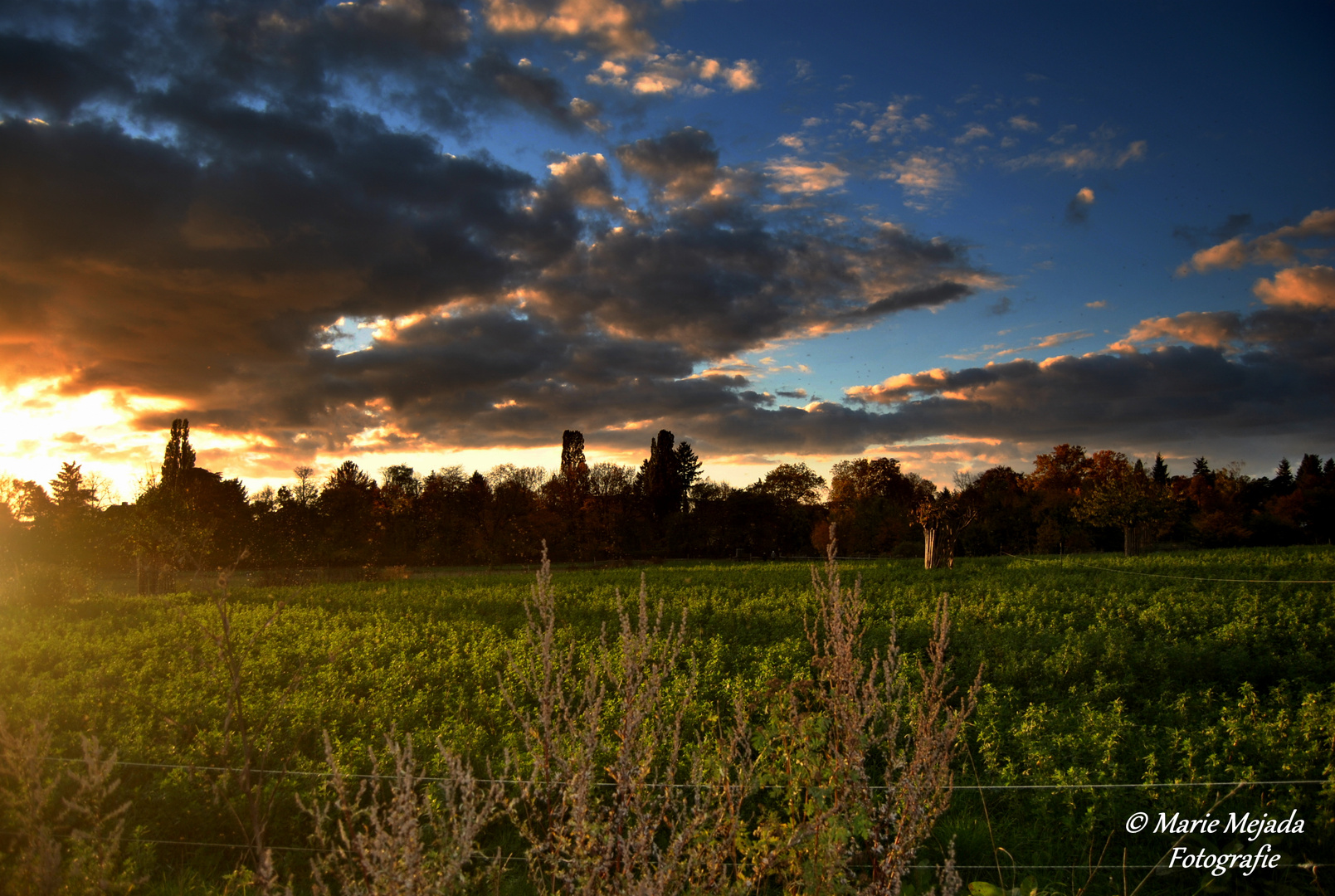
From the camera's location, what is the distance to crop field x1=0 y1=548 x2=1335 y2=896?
6172 mm

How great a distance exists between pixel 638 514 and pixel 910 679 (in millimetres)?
38750

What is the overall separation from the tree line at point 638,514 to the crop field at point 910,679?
716cm

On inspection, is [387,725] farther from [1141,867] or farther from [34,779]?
[1141,867]

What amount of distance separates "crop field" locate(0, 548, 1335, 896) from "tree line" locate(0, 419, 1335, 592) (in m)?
7.16

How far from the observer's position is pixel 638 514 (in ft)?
160

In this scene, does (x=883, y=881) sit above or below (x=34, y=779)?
below

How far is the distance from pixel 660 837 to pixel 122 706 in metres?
7.98

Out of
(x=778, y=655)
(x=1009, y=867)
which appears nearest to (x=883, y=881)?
(x=1009, y=867)

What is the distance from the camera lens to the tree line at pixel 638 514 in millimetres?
26609

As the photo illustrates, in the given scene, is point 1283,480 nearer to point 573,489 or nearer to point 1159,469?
point 1159,469

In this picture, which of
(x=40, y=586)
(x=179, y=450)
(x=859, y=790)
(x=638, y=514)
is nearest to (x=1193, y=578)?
(x=859, y=790)

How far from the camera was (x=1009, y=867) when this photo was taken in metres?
6.00

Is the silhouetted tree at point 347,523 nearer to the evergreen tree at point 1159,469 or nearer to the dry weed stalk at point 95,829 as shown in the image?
the dry weed stalk at point 95,829

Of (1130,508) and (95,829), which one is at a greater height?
(1130,508)
